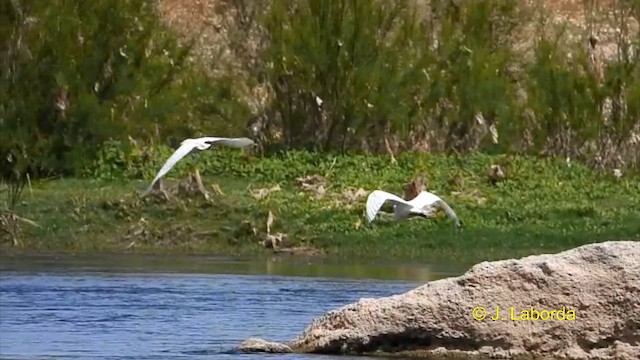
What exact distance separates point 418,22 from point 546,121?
2.49 metres

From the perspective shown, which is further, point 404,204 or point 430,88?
point 430,88

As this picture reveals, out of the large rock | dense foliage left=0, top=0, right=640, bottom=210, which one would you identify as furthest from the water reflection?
the large rock

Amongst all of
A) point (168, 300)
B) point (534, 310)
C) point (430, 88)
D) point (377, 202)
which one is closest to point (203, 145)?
point (377, 202)

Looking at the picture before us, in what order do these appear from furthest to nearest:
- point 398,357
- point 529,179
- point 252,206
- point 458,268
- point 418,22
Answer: point 418,22 → point 529,179 → point 252,206 → point 458,268 → point 398,357

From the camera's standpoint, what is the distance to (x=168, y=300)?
17.3 m

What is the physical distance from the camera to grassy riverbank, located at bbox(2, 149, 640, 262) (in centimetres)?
2188

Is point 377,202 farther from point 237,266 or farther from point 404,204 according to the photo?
point 237,266

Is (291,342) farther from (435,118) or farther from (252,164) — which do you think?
(435,118)

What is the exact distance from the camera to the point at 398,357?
42.1 feet

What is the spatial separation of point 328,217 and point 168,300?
5.37m

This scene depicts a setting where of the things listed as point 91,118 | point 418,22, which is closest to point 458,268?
point 91,118

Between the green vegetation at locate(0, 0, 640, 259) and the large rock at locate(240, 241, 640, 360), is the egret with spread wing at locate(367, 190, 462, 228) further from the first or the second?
the large rock at locate(240, 241, 640, 360)

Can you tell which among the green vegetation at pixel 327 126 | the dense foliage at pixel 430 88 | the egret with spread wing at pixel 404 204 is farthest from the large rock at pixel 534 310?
the dense foliage at pixel 430 88

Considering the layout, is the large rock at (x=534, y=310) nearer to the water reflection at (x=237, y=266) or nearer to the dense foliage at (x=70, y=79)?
the water reflection at (x=237, y=266)
